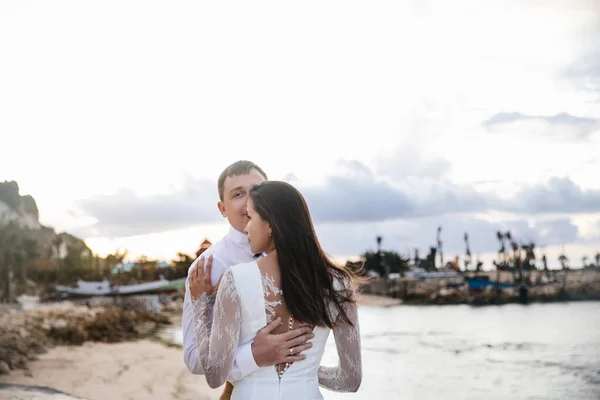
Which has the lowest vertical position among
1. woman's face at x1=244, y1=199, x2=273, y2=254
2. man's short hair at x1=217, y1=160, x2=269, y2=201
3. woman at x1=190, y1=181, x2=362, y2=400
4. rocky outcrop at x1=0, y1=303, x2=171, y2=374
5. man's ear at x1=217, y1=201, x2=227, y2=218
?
rocky outcrop at x1=0, y1=303, x2=171, y2=374

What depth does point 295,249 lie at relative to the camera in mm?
1625

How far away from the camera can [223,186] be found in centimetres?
227

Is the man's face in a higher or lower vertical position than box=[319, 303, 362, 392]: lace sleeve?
higher

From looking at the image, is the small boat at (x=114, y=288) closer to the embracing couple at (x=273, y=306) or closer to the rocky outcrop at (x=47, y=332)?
the rocky outcrop at (x=47, y=332)

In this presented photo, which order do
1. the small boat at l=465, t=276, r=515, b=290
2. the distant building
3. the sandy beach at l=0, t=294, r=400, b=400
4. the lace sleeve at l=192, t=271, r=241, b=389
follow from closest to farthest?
the lace sleeve at l=192, t=271, r=241, b=389 < the distant building < the sandy beach at l=0, t=294, r=400, b=400 < the small boat at l=465, t=276, r=515, b=290

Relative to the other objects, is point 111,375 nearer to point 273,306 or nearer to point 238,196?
point 238,196

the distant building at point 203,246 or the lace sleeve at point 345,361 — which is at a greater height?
the distant building at point 203,246

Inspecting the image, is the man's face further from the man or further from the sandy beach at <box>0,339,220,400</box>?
the sandy beach at <box>0,339,220,400</box>

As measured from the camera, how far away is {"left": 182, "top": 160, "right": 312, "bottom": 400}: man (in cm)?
163

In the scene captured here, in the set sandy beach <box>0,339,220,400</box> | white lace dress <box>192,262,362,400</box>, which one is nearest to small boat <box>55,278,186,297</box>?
sandy beach <box>0,339,220,400</box>

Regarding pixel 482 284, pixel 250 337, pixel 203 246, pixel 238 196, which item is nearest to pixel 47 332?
pixel 203 246

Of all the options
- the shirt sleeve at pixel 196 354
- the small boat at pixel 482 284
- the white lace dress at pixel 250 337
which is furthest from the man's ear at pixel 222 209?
the small boat at pixel 482 284

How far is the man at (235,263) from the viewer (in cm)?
163

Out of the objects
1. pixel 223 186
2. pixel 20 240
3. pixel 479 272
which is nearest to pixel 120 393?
pixel 223 186
